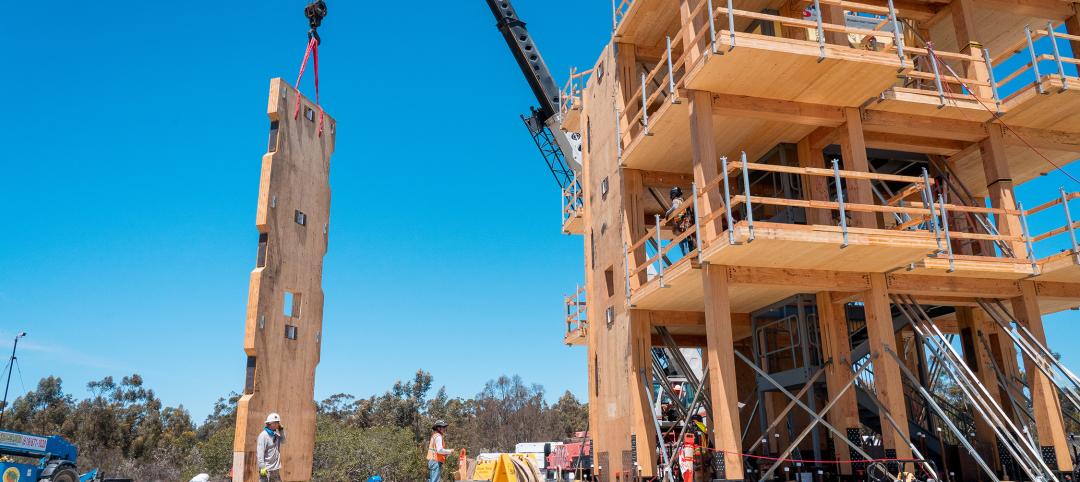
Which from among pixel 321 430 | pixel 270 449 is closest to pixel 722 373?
pixel 270 449

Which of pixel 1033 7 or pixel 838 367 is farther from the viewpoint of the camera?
Result: pixel 1033 7

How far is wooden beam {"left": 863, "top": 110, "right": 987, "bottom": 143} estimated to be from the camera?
15930 millimetres

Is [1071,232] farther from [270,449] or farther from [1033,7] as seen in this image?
[270,449]

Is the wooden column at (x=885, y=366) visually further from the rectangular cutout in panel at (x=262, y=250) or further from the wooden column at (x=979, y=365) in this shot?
the rectangular cutout in panel at (x=262, y=250)

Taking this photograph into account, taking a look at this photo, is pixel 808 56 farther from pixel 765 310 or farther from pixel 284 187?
pixel 284 187

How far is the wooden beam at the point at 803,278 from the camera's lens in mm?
13859

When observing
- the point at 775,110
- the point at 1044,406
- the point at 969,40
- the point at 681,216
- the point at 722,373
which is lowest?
the point at 1044,406

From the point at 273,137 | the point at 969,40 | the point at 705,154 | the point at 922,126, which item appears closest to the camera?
the point at 273,137

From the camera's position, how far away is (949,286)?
15188 millimetres

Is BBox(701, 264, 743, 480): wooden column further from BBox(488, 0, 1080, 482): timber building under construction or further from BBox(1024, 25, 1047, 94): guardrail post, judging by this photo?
BBox(1024, 25, 1047, 94): guardrail post

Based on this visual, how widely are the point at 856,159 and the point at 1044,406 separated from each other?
19.6 ft

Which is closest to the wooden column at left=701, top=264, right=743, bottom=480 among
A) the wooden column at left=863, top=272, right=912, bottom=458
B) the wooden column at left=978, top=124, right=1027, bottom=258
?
the wooden column at left=863, top=272, right=912, bottom=458

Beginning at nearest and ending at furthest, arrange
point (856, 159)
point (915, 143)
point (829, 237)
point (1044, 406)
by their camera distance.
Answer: point (829, 237) → point (1044, 406) → point (856, 159) → point (915, 143)

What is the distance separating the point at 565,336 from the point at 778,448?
26.2 feet
